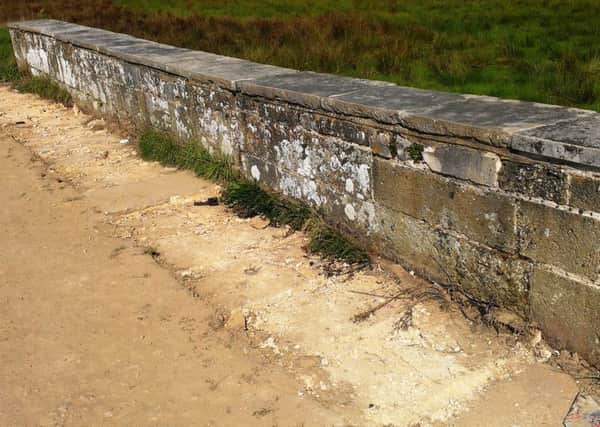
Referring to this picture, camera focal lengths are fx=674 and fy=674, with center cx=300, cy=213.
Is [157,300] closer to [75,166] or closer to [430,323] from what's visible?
[430,323]

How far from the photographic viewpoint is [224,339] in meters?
3.46

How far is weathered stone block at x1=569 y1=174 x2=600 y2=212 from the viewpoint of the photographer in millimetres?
2758

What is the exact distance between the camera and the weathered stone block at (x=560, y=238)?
284cm

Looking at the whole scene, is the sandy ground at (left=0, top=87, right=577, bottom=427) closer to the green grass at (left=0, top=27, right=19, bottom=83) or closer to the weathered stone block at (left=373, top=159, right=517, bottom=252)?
the weathered stone block at (left=373, top=159, right=517, bottom=252)

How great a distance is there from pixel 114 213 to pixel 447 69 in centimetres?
405

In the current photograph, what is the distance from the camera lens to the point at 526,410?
2.79 metres

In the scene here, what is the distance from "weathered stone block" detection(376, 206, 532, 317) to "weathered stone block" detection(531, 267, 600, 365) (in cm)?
7

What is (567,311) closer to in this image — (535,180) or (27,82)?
(535,180)

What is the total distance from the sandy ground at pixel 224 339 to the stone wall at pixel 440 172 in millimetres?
243

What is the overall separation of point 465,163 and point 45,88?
7522 mm

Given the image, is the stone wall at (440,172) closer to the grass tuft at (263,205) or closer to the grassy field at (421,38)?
the grass tuft at (263,205)

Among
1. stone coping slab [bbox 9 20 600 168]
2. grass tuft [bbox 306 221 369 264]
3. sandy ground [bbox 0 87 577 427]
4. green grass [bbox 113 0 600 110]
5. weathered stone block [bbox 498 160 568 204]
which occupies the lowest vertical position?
sandy ground [bbox 0 87 577 427]

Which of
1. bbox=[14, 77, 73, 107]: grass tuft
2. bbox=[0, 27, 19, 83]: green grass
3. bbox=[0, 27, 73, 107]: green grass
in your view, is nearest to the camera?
bbox=[14, 77, 73, 107]: grass tuft

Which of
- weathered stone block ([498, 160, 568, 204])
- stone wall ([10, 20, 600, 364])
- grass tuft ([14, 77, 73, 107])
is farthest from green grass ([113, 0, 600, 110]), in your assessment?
weathered stone block ([498, 160, 568, 204])
